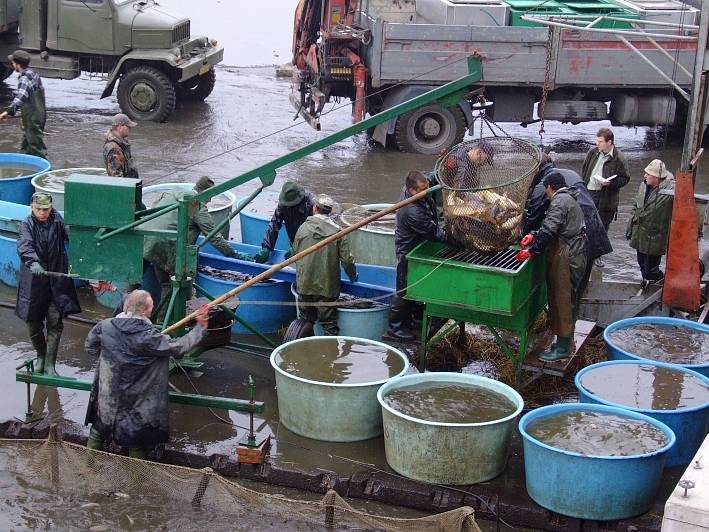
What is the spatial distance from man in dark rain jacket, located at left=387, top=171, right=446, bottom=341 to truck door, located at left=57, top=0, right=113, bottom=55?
390 inches

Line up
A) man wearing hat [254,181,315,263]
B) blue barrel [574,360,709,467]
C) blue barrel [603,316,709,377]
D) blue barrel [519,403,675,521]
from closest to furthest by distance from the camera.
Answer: blue barrel [519,403,675,521] < blue barrel [574,360,709,467] < blue barrel [603,316,709,377] < man wearing hat [254,181,315,263]

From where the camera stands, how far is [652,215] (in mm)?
9852

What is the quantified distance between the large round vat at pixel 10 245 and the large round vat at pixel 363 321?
2882mm

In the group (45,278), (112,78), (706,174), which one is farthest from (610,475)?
(112,78)

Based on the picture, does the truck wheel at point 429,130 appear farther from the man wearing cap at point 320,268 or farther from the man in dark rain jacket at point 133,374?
the man in dark rain jacket at point 133,374

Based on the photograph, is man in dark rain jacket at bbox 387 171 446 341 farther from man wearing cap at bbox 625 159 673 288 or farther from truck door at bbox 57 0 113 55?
truck door at bbox 57 0 113 55

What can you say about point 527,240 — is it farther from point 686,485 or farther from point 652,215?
point 686,485

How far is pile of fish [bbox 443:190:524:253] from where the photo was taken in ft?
24.4

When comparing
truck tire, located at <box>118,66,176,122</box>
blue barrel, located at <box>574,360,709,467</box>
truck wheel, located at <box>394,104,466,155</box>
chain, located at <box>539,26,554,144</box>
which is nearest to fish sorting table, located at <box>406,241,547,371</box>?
blue barrel, located at <box>574,360,709,467</box>

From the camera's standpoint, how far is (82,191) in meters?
7.57

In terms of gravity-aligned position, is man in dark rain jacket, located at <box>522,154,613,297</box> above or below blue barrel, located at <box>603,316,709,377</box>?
above

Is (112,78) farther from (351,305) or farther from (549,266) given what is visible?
(549,266)

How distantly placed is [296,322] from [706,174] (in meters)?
8.88

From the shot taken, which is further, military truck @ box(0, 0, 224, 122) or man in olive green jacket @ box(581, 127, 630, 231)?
military truck @ box(0, 0, 224, 122)
